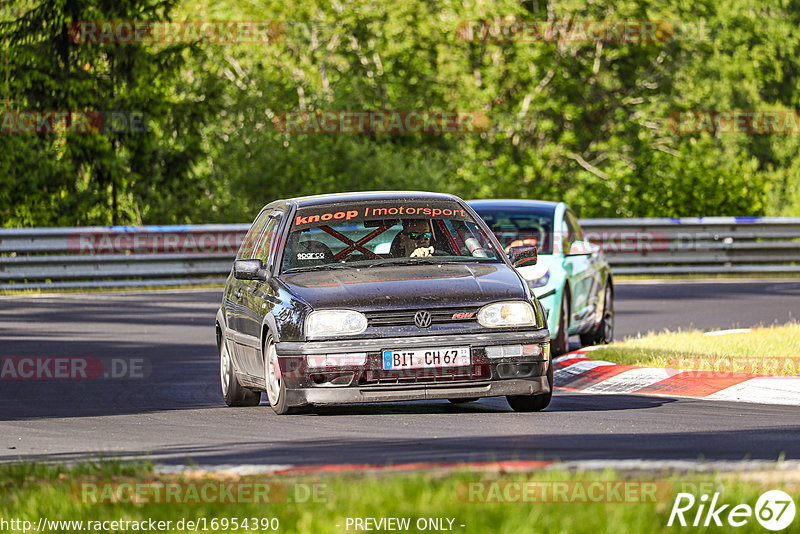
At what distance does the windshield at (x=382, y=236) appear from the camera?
35.2 ft

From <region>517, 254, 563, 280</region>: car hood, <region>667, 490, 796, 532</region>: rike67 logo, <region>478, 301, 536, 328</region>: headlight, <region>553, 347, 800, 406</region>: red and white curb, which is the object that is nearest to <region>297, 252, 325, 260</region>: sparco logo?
<region>478, 301, 536, 328</region>: headlight

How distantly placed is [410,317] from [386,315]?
157 millimetres

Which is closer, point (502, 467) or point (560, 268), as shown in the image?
point (502, 467)

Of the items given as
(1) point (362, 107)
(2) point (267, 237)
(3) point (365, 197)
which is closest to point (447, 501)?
(3) point (365, 197)

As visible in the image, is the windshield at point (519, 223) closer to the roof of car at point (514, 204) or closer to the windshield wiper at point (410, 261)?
the roof of car at point (514, 204)

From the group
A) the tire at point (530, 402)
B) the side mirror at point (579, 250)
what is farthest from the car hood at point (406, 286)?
the side mirror at point (579, 250)

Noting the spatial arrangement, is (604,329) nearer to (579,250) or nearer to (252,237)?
(579,250)

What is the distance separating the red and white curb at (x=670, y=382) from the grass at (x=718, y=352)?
22cm

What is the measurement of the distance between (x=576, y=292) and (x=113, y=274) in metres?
12.0

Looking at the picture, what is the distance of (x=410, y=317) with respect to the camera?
957cm

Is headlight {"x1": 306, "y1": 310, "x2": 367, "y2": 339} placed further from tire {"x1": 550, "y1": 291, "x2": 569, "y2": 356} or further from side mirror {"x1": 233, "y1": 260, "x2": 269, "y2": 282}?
tire {"x1": 550, "y1": 291, "x2": 569, "y2": 356}

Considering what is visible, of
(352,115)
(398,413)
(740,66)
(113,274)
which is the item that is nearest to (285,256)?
(398,413)

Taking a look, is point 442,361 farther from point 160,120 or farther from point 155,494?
point 160,120

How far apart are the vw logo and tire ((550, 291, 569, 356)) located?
184 inches
